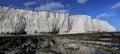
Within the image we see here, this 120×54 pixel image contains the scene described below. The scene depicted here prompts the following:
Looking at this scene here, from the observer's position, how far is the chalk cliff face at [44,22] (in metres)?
78.8

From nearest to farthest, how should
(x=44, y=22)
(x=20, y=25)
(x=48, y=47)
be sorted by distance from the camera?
1. (x=48, y=47)
2. (x=20, y=25)
3. (x=44, y=22)

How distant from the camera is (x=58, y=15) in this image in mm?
93875

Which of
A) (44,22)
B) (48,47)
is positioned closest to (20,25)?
(44,22)

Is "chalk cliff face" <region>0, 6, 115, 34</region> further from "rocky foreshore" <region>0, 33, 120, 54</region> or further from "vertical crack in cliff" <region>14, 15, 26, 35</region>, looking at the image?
"rocky foreshore" <region>0, 33, 120, 54</region>

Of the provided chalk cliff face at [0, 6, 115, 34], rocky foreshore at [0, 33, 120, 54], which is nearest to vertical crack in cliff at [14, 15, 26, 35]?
chalk cliff face at [0, 6, 115, 34]

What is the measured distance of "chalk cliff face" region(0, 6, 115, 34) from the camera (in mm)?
78812

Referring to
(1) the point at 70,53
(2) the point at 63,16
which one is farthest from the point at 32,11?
(1) the point at 70,53

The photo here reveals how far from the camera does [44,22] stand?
291ft

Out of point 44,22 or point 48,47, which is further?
point 44,22

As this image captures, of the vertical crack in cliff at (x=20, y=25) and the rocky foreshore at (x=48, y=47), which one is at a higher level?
the vertical crack in cliff at (x=20, y=25)

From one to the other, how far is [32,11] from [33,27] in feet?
26.2

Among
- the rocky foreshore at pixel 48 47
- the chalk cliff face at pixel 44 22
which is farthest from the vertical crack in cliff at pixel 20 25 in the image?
A: the rocky foreshore at pixel 48 47

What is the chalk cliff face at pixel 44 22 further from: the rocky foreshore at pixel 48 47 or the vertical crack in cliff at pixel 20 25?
the rocky foreshore at pixel 48 47

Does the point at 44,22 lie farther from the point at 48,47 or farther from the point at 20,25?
the point at 48,47
